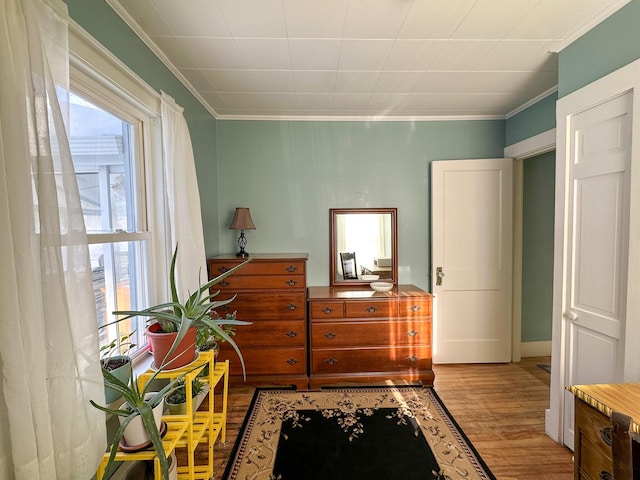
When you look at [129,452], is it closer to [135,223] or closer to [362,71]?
[135,223]

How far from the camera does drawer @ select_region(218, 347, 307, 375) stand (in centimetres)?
271

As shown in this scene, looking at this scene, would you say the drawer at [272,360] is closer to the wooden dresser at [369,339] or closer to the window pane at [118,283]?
the wooden dresser at [369,339]

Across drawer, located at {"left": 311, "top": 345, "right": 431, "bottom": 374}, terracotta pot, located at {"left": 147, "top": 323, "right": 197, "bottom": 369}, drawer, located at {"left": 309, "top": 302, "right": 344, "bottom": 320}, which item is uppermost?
terracotta pot, located at {"left": 147, "top": 323, "right": 197, "bottom": 369}

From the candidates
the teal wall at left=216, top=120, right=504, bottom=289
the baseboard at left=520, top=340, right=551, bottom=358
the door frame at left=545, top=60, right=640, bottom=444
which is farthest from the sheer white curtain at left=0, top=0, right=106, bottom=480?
the baseboard at left=520, top=340, right=551, bottom=358

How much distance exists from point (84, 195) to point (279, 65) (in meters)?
1.47

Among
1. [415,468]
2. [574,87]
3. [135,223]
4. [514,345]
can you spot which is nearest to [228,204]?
[135,223]

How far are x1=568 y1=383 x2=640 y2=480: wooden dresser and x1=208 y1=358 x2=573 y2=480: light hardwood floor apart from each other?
692 millimetres

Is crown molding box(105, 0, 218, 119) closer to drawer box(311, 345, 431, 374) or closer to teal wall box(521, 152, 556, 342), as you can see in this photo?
drawer box(311, 345, 431, 374)

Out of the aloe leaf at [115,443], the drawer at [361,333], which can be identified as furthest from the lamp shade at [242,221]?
the aloe leaf at [115,443]

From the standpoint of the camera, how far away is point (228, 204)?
318cm

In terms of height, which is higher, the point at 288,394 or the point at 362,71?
the point at 362,71

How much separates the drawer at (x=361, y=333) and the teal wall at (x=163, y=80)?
1275 mm

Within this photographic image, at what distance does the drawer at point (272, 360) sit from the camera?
271 centimetres

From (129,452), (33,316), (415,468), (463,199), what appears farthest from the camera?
(463,199)
